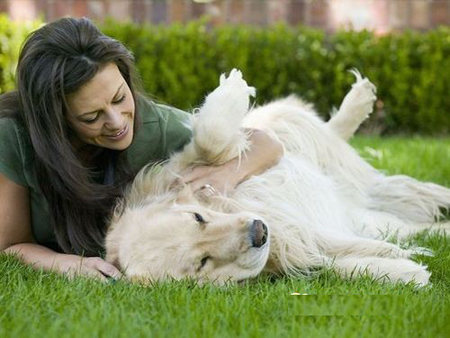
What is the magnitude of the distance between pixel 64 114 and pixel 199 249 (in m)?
0.94

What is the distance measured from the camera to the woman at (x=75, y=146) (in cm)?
305

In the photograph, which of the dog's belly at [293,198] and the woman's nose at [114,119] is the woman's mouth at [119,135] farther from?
the dog's belly at [293,198]

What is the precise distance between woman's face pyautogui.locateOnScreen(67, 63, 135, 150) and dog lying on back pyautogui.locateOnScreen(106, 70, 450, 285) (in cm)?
24

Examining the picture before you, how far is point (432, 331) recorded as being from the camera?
6.97 ft

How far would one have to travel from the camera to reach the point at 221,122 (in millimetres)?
3193

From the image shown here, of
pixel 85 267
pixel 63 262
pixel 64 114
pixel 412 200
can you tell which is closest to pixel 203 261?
pixel 85 267

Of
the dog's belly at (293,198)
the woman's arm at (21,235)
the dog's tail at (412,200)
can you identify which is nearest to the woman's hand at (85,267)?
the woman's arm at (21,235)

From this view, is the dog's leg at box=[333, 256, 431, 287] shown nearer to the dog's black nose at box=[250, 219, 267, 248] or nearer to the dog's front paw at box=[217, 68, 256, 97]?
the dog's black nose at box=[250, 219, 267, 248]

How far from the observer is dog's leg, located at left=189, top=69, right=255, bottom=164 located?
3.20 m

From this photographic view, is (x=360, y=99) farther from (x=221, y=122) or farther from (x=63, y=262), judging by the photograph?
(x=63, y=262)

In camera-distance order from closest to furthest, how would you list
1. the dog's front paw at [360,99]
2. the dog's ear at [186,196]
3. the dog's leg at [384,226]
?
the dog's ear at [186,196]
the dog's leg at [384,226]
the dog's front paw at [360,99]

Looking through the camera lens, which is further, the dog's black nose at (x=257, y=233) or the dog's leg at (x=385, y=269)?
the dog's leg at (x=385, y=269)

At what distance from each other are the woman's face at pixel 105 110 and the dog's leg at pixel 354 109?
5.30ft

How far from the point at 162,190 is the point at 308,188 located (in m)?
0.76
